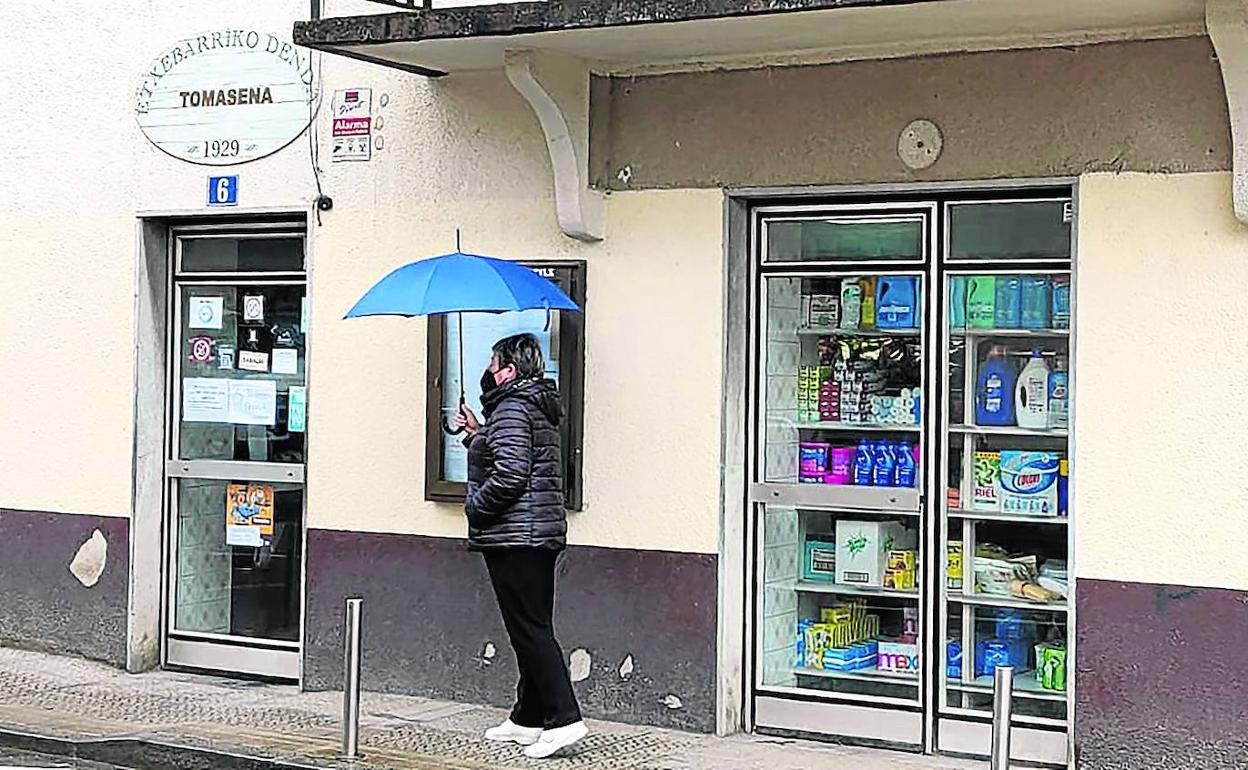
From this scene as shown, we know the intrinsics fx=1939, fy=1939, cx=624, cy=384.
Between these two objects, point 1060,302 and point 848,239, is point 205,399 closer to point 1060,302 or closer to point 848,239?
point 848,239

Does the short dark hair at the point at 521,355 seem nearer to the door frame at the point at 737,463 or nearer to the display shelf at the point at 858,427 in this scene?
the door frame at the point at 737,463

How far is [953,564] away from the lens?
29.5 feet

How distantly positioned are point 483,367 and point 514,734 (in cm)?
194

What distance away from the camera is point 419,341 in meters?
10.1

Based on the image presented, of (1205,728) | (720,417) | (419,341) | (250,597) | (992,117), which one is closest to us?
(1205,728)

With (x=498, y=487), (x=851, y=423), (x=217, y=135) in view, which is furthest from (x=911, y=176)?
(x=217, y=135)

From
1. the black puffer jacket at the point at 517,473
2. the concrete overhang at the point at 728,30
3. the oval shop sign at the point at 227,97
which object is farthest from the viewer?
the oval shop sign at the point at 227,97

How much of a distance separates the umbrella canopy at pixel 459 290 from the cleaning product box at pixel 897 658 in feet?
7.23

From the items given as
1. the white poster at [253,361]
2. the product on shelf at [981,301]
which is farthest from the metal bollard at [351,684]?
the product on shelf at [981,301]

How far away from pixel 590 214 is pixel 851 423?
163 centimetres

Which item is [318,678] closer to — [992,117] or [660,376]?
[660,376]

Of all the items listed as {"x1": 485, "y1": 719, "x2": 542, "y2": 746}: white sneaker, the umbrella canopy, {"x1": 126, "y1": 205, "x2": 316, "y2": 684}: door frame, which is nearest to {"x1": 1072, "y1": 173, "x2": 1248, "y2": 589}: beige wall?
the umbrella canopy

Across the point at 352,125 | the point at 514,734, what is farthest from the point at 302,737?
the point at 352,125

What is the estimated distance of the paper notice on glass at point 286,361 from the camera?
10.8 meters
